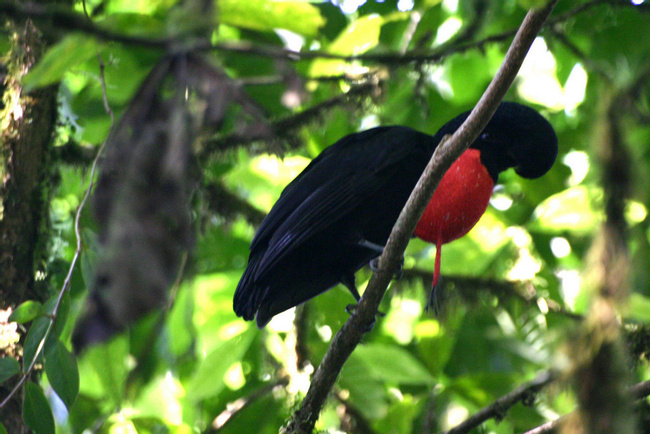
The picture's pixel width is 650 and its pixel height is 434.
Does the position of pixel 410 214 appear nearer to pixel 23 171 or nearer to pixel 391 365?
pixel 391 365

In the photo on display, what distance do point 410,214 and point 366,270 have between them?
1480 millimetres

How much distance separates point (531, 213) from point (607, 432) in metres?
2.39

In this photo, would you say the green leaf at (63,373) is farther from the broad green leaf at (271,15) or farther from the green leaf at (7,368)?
the broad green leaf at (271,15)

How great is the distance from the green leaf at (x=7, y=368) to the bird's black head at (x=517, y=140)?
1.71 meters

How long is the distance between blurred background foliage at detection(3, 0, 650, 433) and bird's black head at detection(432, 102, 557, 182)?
0.22 meters

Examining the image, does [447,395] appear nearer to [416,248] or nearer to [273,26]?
[416,248]

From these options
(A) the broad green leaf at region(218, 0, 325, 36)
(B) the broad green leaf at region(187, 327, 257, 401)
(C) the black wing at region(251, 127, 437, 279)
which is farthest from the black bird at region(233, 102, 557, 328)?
(A) the broad green leaf at region(218, 0, 325, 36)

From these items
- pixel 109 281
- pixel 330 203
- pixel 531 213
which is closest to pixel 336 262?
pixel 330 203

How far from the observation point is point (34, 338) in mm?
1709

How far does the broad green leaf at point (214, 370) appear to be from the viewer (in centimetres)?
237

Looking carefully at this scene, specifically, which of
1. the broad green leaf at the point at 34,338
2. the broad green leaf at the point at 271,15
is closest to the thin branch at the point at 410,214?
the broad green leaf at the point at 271,15

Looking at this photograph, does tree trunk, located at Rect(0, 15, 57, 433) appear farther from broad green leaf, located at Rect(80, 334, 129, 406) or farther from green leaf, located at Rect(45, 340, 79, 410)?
green leaf, located at Rect(45, 340, 79, 410)

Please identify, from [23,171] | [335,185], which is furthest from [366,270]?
[23,171]

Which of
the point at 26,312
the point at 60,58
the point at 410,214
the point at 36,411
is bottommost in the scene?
the point at 36,411
